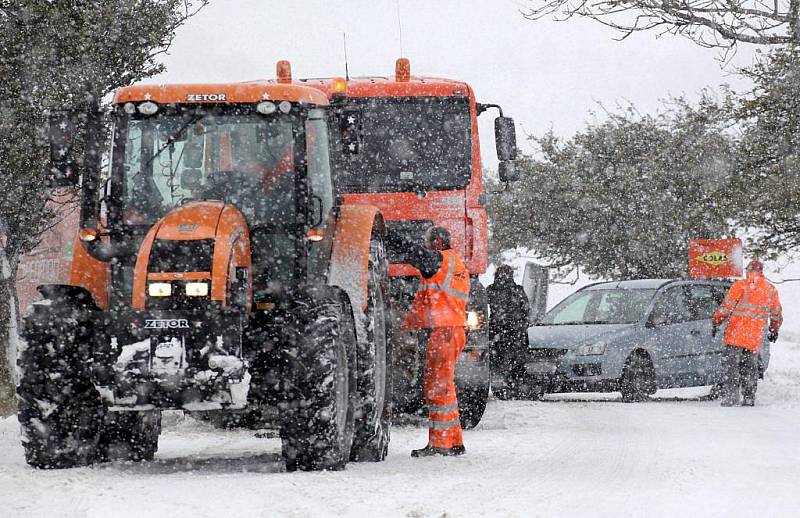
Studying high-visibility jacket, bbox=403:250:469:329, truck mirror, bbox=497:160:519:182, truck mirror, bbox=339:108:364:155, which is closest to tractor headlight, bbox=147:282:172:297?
truck mirror, bbox=339:108:364:155

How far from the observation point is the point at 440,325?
10.3m

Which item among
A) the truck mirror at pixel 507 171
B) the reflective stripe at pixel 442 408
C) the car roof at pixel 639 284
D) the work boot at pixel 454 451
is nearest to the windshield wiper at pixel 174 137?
the reflective stripe at pixel 442 408

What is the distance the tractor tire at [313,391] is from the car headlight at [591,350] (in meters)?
9.06

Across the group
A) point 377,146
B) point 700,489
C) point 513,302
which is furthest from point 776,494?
point 513,302

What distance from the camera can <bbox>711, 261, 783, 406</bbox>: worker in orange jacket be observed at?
16.8m

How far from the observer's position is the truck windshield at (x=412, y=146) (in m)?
13.0

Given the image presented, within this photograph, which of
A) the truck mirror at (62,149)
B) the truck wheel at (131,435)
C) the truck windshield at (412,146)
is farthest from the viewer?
the truck windshield at (412,146)

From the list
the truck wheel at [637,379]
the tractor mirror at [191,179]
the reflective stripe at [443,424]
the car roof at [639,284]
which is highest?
the tractor mirror at [191,179]

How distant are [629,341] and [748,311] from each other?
1.60 meters

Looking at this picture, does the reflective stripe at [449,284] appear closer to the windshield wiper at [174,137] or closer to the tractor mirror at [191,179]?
the tractor mirror at [191,179]

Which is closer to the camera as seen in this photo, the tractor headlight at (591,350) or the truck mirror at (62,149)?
the truck mirror at (62,149)

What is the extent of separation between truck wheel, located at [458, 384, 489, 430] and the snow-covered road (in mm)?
143

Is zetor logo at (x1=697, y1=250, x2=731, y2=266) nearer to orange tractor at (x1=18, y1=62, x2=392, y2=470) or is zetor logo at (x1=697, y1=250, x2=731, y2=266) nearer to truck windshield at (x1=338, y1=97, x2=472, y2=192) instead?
truck windshield at (x1=338, y1=97, x2=472, y2=192)

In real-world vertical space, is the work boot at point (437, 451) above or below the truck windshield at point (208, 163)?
below
